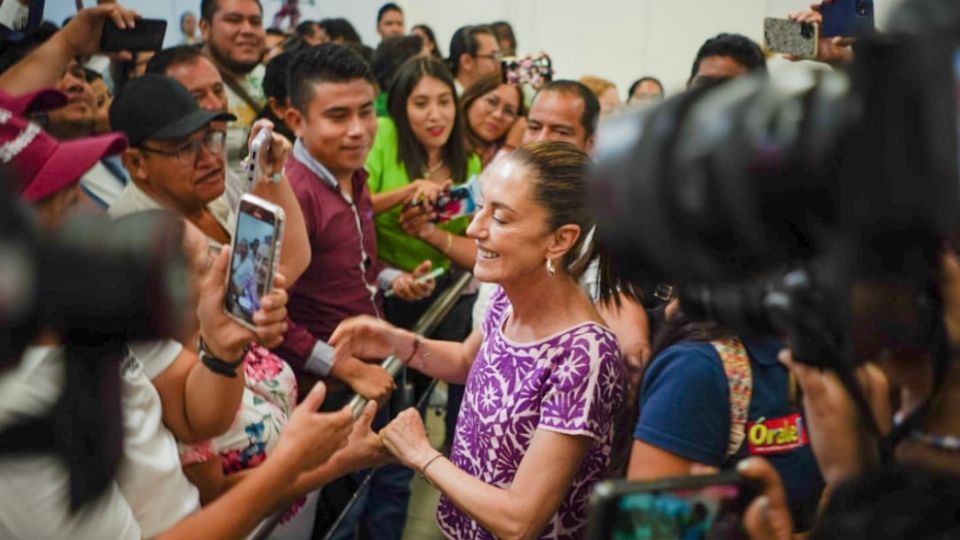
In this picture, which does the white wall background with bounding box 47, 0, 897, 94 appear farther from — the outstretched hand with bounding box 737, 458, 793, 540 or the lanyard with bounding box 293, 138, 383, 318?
the outstretched hand with bounding box 737, 458, 793, 540

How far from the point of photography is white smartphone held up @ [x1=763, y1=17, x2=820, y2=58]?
256 centimetres

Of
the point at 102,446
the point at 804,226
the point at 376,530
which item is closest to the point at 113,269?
the point at 102,446

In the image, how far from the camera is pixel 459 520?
5.59ft

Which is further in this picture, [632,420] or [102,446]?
[632,420]

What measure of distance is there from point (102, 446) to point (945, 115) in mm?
662

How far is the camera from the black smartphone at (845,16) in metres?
2.11

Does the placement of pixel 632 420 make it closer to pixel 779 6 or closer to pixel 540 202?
pixel 540 202

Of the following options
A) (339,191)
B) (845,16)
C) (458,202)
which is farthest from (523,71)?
(845,16)

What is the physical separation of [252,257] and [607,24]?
7.42 meters

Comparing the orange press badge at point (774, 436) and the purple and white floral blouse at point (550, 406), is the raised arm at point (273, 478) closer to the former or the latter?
the purple and white floral blouse at point (550, 406)

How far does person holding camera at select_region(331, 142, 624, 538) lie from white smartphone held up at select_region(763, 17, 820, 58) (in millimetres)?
1114

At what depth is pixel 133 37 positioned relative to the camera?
242 cm

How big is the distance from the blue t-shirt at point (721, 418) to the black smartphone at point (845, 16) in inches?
46.9


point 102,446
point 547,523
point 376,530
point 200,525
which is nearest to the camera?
point 102,446
